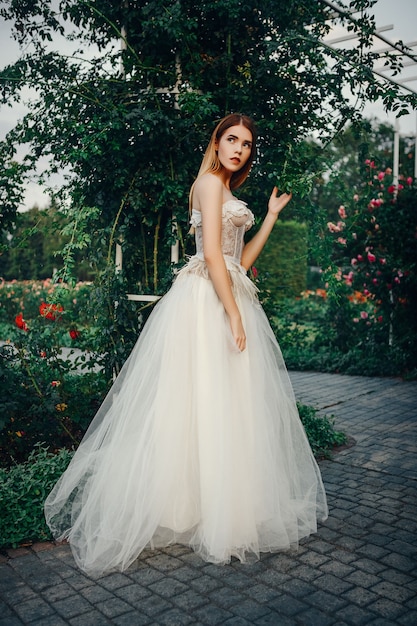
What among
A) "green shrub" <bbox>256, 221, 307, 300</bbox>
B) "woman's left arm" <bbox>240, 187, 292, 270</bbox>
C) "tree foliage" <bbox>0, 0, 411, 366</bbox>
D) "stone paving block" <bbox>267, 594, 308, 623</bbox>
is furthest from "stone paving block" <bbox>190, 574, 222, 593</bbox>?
"green shrub" <bbox>256, 221, 307, 300</bbox>

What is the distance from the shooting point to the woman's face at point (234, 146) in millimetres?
3084

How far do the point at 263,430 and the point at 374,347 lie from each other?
553 centimetres

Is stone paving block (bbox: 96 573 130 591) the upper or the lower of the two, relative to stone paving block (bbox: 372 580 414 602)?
upper

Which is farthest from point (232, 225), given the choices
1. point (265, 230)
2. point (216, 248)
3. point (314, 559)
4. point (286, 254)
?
point (286, 254)

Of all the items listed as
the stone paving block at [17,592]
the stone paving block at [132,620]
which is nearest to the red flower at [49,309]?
the stone paving block at [17,592]

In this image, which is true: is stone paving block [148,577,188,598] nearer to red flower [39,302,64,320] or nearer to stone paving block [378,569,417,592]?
stone paving block [378,569,417,592]

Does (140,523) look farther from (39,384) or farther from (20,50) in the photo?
(20,50)

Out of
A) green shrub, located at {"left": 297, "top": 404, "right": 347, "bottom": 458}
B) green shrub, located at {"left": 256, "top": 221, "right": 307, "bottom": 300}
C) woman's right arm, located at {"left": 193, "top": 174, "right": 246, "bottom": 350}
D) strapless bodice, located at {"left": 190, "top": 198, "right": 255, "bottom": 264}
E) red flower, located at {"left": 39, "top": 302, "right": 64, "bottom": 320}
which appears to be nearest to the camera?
woman's right arm, located at {"left": 193, "top": 174, "right": 246, "bottom": 350}

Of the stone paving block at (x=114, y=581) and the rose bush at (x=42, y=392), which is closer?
the stone paving block at (x=114, y=581)

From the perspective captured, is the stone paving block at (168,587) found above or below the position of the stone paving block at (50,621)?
below

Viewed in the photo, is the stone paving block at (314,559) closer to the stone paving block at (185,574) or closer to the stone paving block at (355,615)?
the stone paving block at (355,615)

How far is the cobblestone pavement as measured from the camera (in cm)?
228

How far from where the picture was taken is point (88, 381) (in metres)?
4.54

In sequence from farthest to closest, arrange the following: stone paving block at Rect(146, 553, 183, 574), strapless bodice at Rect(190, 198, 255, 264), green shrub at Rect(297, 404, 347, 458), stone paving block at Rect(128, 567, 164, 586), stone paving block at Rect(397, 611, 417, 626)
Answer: green shrub at Rect(297, 404, 347, 458) < strapless bodice at Rect(190, 198, 255, 264) < stone paving block at Rect(146, 553, 183, 574) < stone paving block at Rect(128, 567, 164, 586) < stone paving block at Rect(397, 611, 417, 626)
